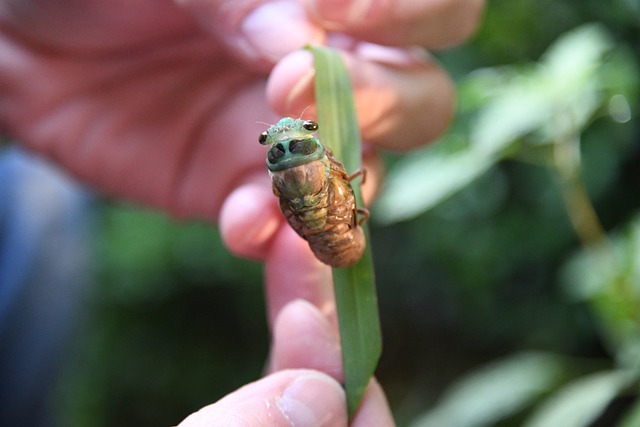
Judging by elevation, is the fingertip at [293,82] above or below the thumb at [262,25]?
below

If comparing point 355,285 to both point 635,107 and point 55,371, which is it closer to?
point 635,107

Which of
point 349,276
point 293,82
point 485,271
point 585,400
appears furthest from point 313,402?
point 485,271

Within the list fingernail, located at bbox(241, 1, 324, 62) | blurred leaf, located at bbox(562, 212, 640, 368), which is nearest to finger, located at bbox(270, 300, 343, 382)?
fingernail, located at bbox(241, 1, 324, 62)

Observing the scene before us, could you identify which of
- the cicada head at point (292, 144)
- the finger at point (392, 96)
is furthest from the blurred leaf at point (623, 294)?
the cicada head at point (292, 144)

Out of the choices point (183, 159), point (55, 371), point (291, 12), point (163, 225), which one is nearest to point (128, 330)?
point (163, 225)

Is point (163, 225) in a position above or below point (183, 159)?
above

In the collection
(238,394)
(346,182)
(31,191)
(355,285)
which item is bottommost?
(238,394)

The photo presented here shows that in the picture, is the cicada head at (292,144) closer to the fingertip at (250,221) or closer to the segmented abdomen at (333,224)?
the segmented abdomen at (333,224)
